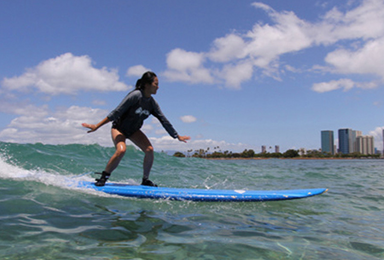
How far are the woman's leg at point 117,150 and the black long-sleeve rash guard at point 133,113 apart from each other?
0.12 m

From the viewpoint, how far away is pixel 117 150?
16.6 feet

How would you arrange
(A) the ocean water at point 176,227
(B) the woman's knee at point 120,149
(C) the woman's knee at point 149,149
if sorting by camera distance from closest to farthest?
1. (A) the ocean water at point 176,227
2. (B) the woman's knee at point 120,149
3. (C) the woman's knee at point 149,149

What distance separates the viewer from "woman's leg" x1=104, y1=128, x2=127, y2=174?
16.6 feet

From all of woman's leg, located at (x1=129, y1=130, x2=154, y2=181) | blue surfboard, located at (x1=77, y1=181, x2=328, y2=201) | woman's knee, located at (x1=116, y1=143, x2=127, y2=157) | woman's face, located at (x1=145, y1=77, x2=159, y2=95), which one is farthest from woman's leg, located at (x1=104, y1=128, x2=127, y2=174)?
woman's face, located at (x1=145, y1=77, x2=159, y2=95)

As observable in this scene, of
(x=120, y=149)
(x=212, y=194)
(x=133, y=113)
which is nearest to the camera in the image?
(x=212, y=194)

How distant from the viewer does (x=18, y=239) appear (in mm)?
2750

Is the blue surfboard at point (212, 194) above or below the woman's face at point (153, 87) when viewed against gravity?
below

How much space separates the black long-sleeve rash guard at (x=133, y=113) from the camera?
16.7 ft

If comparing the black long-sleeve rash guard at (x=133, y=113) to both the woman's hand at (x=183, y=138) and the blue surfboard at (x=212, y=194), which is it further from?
the blue surfboard at (x=212, y=194)

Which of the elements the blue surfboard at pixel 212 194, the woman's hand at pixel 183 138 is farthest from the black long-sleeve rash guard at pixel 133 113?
the blue surfboard at pixel 212 194

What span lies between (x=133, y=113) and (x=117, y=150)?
75 cm

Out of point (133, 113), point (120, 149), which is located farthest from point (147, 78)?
point (120, 149)

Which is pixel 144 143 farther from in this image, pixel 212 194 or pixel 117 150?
pixel 212 194

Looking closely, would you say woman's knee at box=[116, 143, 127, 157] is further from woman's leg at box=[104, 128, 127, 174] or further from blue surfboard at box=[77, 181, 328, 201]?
blue surfboard at box=[77, 181, 328, 201]
